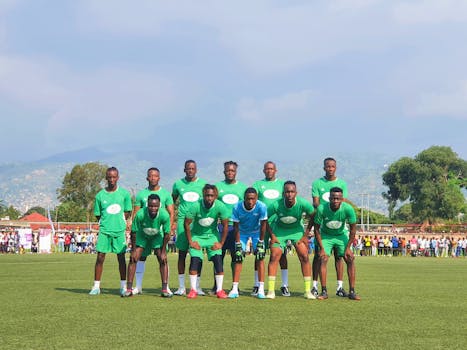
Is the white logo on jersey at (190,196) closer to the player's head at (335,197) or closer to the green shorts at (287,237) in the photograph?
the green shorts at (287,237)

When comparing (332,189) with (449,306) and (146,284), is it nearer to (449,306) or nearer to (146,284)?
(449,306)

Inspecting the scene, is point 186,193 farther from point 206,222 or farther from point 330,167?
point 330,167

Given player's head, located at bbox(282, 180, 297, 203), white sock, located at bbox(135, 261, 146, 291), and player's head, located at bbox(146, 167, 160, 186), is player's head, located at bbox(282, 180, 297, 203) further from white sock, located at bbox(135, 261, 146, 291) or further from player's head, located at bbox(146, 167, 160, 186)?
white sock, located at bbox(135, 261, 146, 291)

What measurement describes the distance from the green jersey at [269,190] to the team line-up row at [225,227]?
64mm

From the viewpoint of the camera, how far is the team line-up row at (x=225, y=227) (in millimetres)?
12523

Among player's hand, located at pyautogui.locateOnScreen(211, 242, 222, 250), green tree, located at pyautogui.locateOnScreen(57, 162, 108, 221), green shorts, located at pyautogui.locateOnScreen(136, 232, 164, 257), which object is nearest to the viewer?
player's hand, located at pyautogui.locateOnScreen(211, 242, 222, 250)

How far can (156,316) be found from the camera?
9648mm

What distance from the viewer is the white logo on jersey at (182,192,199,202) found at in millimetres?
13276

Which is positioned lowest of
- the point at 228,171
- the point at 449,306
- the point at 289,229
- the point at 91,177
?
the point at 449,306

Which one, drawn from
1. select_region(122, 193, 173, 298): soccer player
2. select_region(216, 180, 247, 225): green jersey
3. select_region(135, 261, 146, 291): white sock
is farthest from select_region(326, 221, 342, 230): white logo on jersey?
select_region(135, 261, 146, 291): white sock

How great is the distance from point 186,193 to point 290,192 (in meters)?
2.15

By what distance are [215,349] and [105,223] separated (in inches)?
253

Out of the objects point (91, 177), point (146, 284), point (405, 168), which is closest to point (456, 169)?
point (405, 168)

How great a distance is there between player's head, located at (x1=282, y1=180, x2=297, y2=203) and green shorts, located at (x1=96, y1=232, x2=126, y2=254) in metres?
3.08
